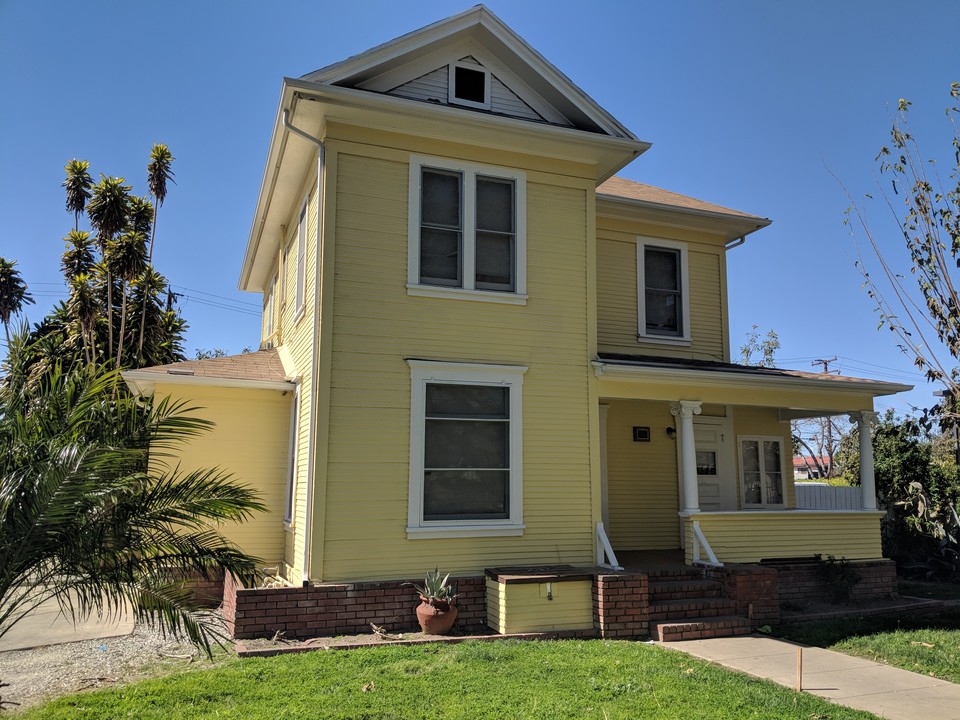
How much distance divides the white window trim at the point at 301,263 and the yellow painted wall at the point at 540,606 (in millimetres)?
4754

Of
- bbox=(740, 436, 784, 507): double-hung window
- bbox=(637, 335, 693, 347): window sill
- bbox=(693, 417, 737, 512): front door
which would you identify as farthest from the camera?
bbox=(740, 436, 784, 507): double-hung window

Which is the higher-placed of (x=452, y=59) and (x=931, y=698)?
(x=452, y=59)

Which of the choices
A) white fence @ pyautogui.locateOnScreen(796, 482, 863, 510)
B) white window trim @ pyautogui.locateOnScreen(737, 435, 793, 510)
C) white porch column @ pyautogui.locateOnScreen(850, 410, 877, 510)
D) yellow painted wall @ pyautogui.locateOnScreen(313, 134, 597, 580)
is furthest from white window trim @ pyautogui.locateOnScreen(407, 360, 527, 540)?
white fence @ pyautogui.locateOnScreen(796, 482, 863, 510)

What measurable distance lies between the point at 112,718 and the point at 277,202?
28.3 ft

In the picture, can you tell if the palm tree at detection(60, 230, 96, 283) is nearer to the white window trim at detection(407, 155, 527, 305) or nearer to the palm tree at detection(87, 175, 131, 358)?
the palm tree at detection(87, 175, 131, 358)

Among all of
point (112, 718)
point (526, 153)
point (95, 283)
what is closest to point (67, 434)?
point (112, 718)

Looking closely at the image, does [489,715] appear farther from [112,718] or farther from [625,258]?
[625,258]

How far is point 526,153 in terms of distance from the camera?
35.0 ft

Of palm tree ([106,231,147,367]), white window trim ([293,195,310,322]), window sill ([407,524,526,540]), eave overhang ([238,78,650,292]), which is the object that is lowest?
window sill ([407,524,526,540])

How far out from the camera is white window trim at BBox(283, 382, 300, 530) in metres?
10.3

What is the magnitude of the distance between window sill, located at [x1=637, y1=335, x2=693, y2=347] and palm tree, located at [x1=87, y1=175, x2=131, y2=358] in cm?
1887

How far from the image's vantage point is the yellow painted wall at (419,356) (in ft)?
30.4

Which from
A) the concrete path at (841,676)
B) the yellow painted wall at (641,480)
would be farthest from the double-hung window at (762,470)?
the concrete path at (841,676)

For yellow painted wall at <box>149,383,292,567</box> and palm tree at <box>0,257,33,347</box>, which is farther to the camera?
palm tree at <box>0,257,33,347</box>
